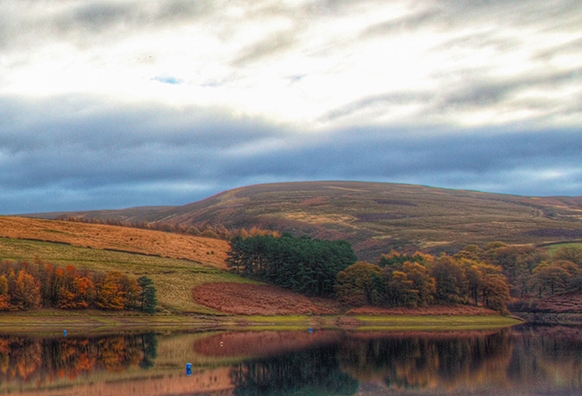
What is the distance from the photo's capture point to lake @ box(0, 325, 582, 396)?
55.5 meters

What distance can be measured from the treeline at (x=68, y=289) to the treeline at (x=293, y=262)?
3296 cm

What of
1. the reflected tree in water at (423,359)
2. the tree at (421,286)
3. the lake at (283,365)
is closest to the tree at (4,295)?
the lake at (283,365)

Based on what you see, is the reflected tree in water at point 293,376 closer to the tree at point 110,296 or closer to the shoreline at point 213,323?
the shoreline at point 213,323

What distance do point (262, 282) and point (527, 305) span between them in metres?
57.5

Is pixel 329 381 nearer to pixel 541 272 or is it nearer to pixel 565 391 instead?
pixel 565 391

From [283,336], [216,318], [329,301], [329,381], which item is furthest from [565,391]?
[329,301]

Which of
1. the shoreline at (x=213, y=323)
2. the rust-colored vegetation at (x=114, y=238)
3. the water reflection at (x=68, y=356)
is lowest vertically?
the shoreline at (x=213, y=323)

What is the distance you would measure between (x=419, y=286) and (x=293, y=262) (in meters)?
27.1

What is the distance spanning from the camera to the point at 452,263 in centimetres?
13050

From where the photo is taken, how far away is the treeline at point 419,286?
121m

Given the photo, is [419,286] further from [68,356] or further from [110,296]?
[68,356]

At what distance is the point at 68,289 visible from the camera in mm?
102875

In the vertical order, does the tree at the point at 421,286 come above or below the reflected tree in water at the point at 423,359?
above

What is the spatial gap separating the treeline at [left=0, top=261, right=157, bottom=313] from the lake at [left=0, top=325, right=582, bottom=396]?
50.7ft
